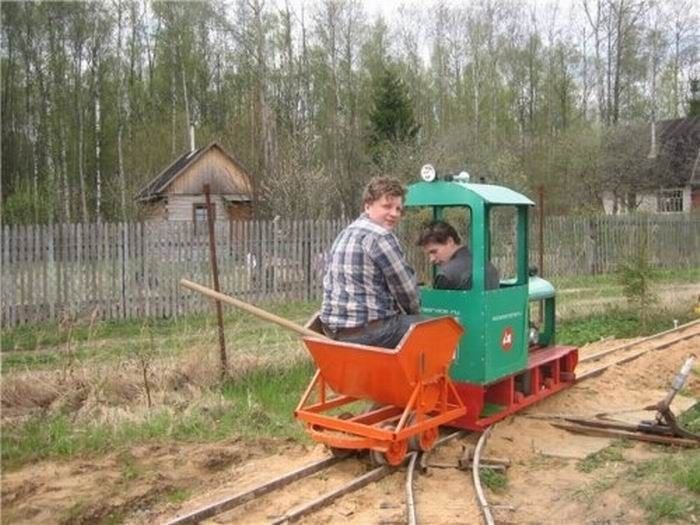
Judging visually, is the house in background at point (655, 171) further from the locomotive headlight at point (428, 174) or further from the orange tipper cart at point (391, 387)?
the orange tipper cart at point (391, 387)

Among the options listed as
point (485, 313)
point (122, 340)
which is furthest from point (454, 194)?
point (122, 340)

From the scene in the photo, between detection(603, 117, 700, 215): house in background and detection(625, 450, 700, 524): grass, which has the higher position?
detection(603, 117, 700, 215): house in background

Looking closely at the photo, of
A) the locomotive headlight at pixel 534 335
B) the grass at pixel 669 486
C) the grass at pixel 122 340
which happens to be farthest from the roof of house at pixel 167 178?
the grass at pixel 669 486

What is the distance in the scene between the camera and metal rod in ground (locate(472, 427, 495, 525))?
5.04m

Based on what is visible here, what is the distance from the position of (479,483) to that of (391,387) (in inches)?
37.9

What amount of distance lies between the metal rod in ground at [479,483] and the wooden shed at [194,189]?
82.7 ft

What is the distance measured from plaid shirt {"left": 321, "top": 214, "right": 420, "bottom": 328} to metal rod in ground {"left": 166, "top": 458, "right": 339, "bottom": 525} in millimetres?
1155

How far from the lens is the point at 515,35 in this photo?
48.6 meters

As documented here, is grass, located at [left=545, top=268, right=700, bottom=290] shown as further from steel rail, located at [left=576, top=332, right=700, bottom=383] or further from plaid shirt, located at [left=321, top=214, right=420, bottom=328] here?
plaid shirt, located at [left=321, top=214, right=420, bottom=328]

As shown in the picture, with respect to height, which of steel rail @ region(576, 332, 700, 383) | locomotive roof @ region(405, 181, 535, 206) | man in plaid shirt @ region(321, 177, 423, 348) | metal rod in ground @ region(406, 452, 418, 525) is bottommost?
metal rod in ground @ region(406, 452, 418, 525)

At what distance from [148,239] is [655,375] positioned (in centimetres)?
957

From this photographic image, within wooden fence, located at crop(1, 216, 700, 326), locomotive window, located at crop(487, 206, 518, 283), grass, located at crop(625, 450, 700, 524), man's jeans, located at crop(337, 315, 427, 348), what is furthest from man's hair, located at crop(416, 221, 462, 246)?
locomotive window, located at crop(487, 206, 518, 283)

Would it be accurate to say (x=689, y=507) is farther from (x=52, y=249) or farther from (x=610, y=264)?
(x=610, y=264)

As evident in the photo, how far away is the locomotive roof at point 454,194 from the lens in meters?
6.96
